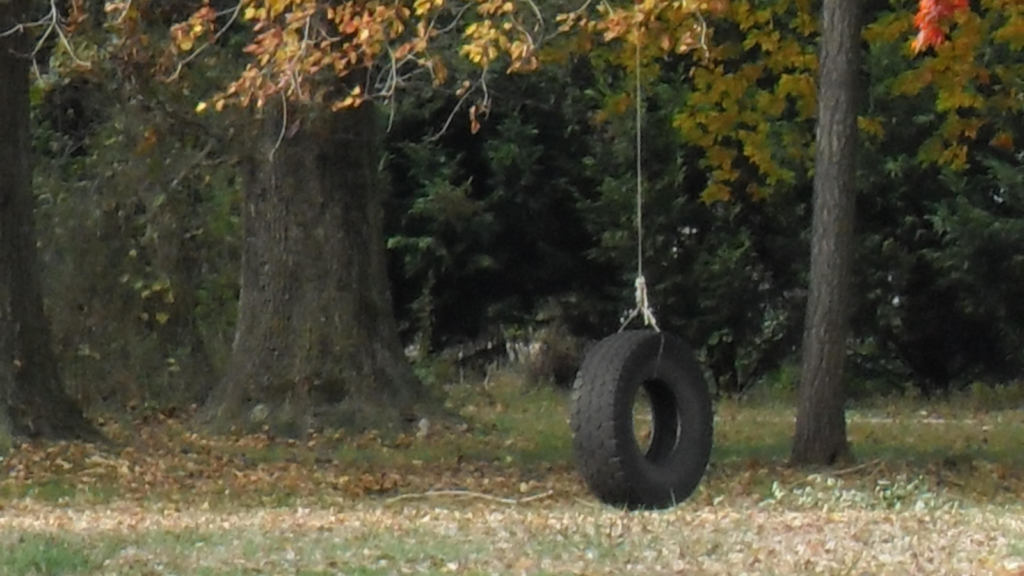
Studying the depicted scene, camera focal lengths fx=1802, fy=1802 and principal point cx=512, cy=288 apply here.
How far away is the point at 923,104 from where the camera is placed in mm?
21234

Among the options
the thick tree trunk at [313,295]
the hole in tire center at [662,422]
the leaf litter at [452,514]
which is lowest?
the leaf litter at [452,514]

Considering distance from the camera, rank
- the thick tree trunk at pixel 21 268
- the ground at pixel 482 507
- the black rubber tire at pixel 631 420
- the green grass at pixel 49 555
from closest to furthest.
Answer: the green grass at pixel 49 555, the ground at pixel 482 507, the black rubber tire at pixel 631 420, the thick tree trunk at pixel 21 268

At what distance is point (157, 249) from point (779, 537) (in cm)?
1162

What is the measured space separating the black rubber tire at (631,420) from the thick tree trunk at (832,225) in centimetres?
225

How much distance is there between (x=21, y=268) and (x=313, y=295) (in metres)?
2.96

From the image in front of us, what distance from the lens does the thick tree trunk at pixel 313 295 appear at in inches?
611

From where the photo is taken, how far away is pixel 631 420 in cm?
1071

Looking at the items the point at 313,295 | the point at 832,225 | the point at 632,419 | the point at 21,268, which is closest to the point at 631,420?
the point at 632,419

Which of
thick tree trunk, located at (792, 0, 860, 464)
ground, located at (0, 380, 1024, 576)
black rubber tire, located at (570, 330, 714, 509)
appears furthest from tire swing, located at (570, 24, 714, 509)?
thick tree trunk, located at (792, 0, 860, 464)

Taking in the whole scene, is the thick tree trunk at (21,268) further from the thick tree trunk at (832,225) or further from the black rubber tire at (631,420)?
the thick tree trunk at (832,225)

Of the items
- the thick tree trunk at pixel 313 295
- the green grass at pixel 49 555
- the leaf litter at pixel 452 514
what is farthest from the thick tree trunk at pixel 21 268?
the green grass at pixel 49 555

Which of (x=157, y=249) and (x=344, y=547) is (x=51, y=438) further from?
(x=157, y=249)

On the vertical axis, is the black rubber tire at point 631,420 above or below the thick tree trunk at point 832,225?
below

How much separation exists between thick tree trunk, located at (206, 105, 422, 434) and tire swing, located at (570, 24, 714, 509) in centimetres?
459
